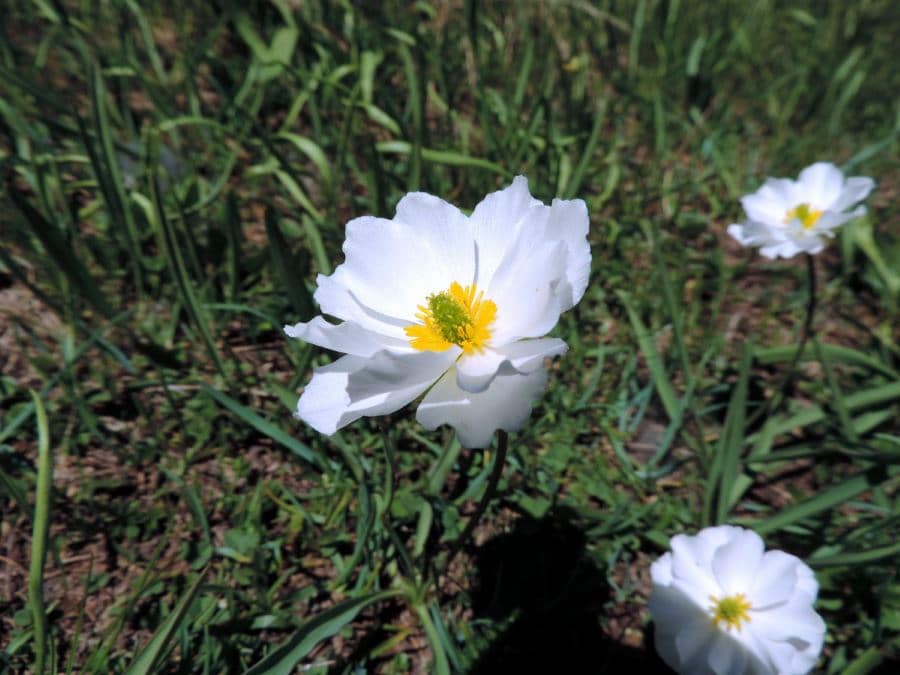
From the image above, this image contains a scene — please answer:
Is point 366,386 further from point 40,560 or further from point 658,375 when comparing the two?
point 658,375

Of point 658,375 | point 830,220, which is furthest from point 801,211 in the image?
point 658,375

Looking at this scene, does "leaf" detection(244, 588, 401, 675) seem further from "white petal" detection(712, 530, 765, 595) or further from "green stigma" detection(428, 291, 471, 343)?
"white petal" detection(712, 530, 765, 595)

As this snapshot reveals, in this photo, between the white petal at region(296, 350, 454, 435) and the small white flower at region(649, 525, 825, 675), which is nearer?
the white petal at region(296, 350, 454, 435)

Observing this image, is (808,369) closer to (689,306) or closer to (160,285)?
(689,306)

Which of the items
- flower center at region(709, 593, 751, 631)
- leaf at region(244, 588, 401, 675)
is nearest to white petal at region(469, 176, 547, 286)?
leaf at region(244, 588, 401, 675)

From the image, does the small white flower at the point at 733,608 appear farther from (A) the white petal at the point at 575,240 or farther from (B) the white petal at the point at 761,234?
(B) the white petal at the point at 761,234

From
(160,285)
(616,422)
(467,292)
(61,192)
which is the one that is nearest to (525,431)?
(616,422)

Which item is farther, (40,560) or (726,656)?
(726,656)
